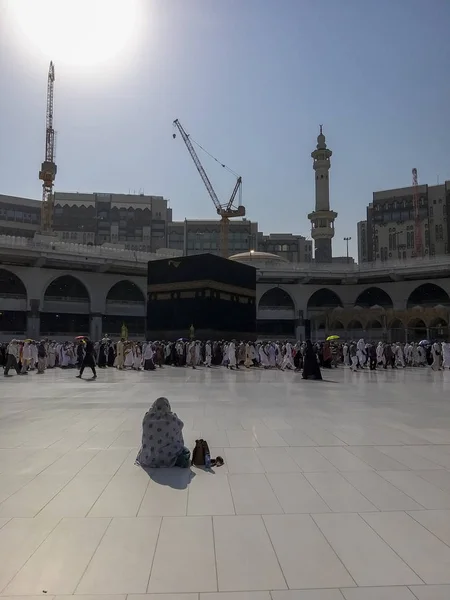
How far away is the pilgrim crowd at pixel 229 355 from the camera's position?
21188 millimetres

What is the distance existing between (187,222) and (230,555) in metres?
88.7

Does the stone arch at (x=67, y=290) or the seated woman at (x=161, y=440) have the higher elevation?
the stone arch at (x=67, y=290)

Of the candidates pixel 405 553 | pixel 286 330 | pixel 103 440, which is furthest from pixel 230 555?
pixel 286 330

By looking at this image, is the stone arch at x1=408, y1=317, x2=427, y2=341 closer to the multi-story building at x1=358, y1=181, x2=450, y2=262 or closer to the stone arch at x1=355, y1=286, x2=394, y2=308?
the stone arch at x1=355, y1=286, x2=394, y2=308

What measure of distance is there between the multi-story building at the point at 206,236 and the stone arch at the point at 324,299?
42.0m

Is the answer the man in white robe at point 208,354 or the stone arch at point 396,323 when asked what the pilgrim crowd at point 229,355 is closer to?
the man in white robe at point 208,354

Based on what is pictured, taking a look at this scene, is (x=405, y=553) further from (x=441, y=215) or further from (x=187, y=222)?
(x=187, y=222)

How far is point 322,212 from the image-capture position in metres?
58.7

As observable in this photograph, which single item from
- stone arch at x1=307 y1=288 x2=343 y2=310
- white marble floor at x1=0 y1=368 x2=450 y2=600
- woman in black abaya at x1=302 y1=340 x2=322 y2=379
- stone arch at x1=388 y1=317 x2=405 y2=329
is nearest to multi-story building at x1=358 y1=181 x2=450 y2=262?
stone arch at x1=307 y1=288 x2=343 y2=310

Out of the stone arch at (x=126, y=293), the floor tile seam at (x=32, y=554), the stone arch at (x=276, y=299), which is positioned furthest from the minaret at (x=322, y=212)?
the floor tile seam at (x=32, y=554)

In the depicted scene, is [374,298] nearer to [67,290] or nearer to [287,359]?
[67,290]

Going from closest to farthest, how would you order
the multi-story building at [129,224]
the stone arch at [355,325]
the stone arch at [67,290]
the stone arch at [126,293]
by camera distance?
1. the stone arch at [67,290]
2. the stone arch at [126,293]
3. the stone arch at [355,325]
4. the multi-story building at [129,224]

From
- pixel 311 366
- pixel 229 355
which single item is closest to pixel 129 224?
pixel 229 355

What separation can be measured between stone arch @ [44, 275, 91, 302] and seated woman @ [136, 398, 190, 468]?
38.7 metres
